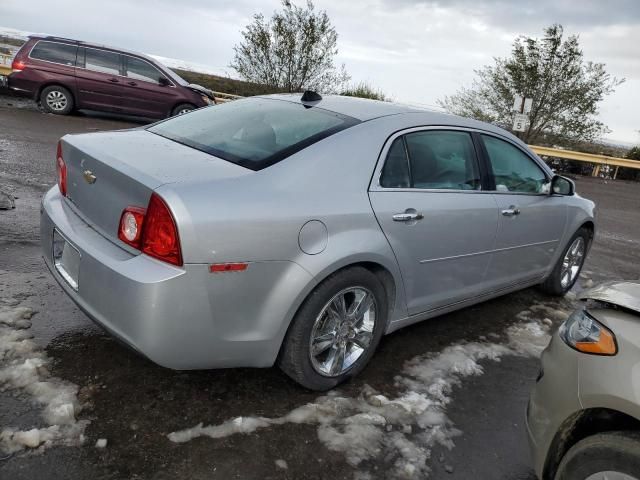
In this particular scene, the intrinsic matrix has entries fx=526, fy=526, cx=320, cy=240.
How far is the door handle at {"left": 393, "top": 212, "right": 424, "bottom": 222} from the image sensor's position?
2926 millimetres

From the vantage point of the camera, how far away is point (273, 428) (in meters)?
2.54

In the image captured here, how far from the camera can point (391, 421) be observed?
8.85 feet

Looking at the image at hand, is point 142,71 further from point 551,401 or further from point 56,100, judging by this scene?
point 551,401

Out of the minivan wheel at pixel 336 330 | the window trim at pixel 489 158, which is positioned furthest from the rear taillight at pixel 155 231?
the window trim at pixel 489 158

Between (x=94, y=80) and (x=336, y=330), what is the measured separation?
11.5 metres

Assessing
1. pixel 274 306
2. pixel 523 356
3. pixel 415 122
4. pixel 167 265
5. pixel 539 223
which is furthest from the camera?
pixel 539 223

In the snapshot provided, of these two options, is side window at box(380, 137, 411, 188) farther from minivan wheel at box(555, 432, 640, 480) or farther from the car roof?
minivan wheel at box(555, 432, 640, 480)

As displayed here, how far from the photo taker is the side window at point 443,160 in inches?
126

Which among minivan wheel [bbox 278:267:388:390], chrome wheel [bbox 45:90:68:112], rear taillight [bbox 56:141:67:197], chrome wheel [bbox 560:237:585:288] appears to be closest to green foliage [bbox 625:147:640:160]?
chrome wheel [bbox 560:237:585:288]

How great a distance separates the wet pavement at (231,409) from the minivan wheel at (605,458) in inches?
24.1

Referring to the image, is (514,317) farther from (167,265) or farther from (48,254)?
(48,254)

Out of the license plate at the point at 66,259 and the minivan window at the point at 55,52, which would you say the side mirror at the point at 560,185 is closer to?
the license plate at the point at 66,259

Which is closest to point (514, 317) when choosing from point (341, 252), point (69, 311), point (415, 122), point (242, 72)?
point (415, 122)

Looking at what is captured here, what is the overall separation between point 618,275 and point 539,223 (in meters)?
2.76
